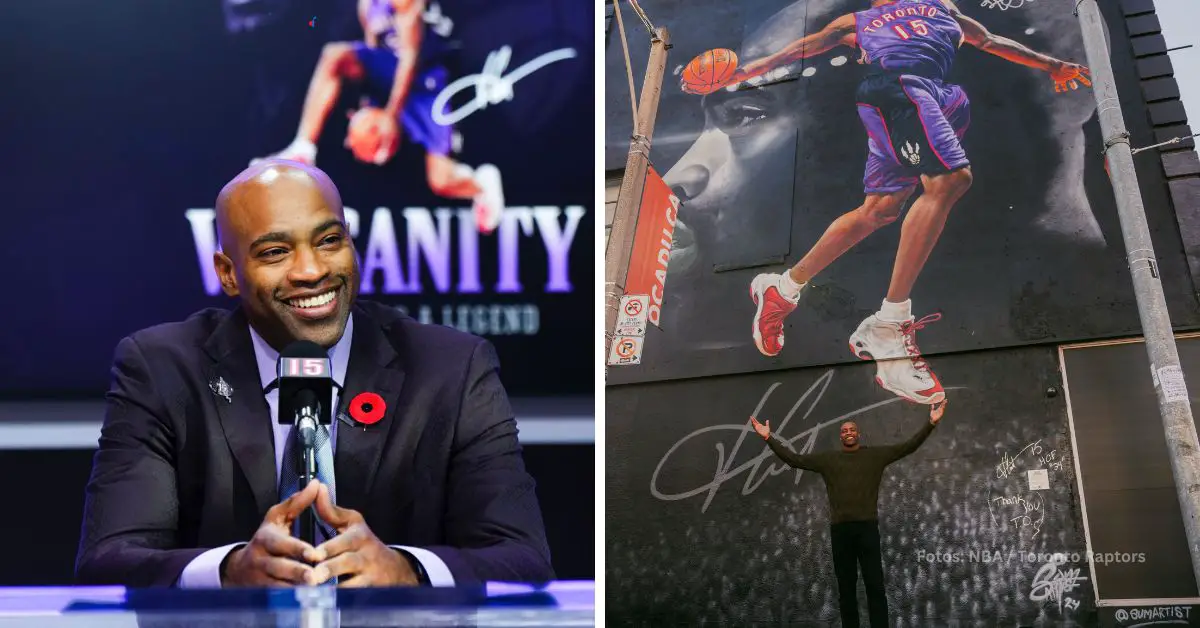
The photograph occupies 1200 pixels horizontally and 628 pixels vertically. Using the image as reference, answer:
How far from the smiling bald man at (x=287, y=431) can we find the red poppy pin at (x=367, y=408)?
22 mm

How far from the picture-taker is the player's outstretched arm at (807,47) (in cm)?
1183

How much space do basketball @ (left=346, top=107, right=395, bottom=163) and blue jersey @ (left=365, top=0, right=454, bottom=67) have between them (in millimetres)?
225

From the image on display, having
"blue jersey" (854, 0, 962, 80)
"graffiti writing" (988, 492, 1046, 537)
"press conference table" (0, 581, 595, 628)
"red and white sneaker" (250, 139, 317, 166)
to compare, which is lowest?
"press conference table" (0, 581, 595, 628)

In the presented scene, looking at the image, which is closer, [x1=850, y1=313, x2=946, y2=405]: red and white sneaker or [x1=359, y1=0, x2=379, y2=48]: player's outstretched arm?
[x1=359, y1=0, x2=379, y2=48]: player's outstretched arm

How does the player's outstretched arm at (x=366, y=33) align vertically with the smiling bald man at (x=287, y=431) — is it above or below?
above

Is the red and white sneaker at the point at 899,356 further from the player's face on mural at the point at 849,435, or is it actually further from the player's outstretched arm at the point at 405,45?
the player's outstretched arm at the point at 405,45

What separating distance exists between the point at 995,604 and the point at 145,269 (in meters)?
8.78

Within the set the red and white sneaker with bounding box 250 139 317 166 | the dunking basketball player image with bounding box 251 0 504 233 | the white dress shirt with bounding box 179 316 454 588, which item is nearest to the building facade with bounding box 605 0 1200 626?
the white dress shirt with bounding box 179 316 454 588

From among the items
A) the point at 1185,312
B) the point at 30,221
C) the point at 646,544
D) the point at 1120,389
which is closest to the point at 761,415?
the point at 646,544

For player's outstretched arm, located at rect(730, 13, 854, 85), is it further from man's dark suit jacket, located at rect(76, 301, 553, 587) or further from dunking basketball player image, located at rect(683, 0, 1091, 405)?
man's dark suit jacket, located at rect(76, 301, 553, 587)

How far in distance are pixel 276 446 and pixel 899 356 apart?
27.2 ft

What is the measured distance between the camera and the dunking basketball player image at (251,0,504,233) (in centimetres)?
334
